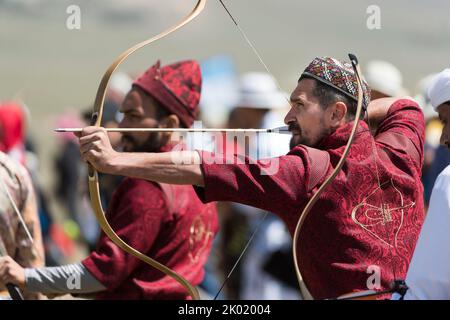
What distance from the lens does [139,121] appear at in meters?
5.04

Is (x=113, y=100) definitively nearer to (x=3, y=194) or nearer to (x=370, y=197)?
(x=3, y=194)

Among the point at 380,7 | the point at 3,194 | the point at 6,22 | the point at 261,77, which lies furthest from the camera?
the point at 6,22

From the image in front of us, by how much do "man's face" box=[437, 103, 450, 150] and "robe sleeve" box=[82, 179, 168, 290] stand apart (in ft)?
4.81

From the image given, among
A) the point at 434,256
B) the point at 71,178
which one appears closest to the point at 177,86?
the point at 434,256

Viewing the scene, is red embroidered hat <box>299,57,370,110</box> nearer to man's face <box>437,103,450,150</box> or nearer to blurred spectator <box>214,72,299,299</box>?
man's face <box>437,103,450,150</box>

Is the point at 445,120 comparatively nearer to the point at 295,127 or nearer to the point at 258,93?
the point at 295,127

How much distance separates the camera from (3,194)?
4.89 metres

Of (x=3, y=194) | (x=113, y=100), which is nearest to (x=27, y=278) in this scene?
(x=3, y=194)

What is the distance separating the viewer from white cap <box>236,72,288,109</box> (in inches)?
291

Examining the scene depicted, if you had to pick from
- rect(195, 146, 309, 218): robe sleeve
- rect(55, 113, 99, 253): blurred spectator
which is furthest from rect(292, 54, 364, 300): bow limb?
rect(55, 113, 99, 253): blurred spectator

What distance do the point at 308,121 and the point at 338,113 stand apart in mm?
109

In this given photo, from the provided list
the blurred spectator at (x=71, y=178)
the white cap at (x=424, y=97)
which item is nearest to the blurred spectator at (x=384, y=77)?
the white cap at (x=424, y=97)

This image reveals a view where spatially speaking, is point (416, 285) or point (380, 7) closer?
point (416, 285)

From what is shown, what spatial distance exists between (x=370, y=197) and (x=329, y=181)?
19 cm
